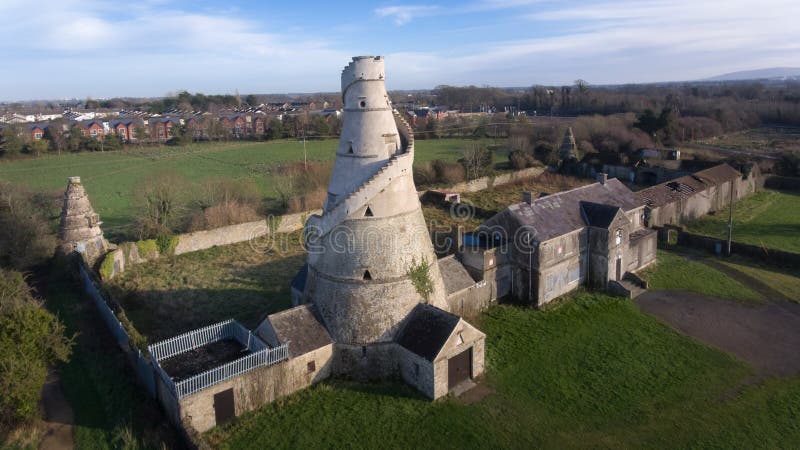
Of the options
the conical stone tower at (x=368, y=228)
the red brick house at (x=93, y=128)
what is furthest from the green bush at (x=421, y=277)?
Result: the red brick house at (x=93, y=128)

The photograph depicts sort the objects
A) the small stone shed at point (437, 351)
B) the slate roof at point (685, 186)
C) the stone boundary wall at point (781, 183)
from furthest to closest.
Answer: the stone boundary wall at point (781, 183)
the slate roof at point (685, 186)
the small stone shed at point (437, 351)

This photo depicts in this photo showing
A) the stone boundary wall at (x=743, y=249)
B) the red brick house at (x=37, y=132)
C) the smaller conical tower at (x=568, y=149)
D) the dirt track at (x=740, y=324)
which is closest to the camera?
the dirt track at (x=740, y=324)

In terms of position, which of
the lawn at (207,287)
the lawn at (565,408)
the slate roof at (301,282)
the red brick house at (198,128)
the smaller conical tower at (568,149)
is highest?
the red brick house at (198,128)

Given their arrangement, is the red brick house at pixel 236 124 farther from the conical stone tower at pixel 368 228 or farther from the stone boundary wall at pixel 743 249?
the conical stone tower at pixel 368 228

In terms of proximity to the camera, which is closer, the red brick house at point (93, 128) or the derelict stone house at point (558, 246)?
the derelict stone house at point (558, 246)

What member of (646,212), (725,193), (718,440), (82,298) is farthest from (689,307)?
(82,298)

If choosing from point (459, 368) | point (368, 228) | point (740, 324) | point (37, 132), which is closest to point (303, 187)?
point (368, 228)

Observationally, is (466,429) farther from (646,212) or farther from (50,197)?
(50,197)
